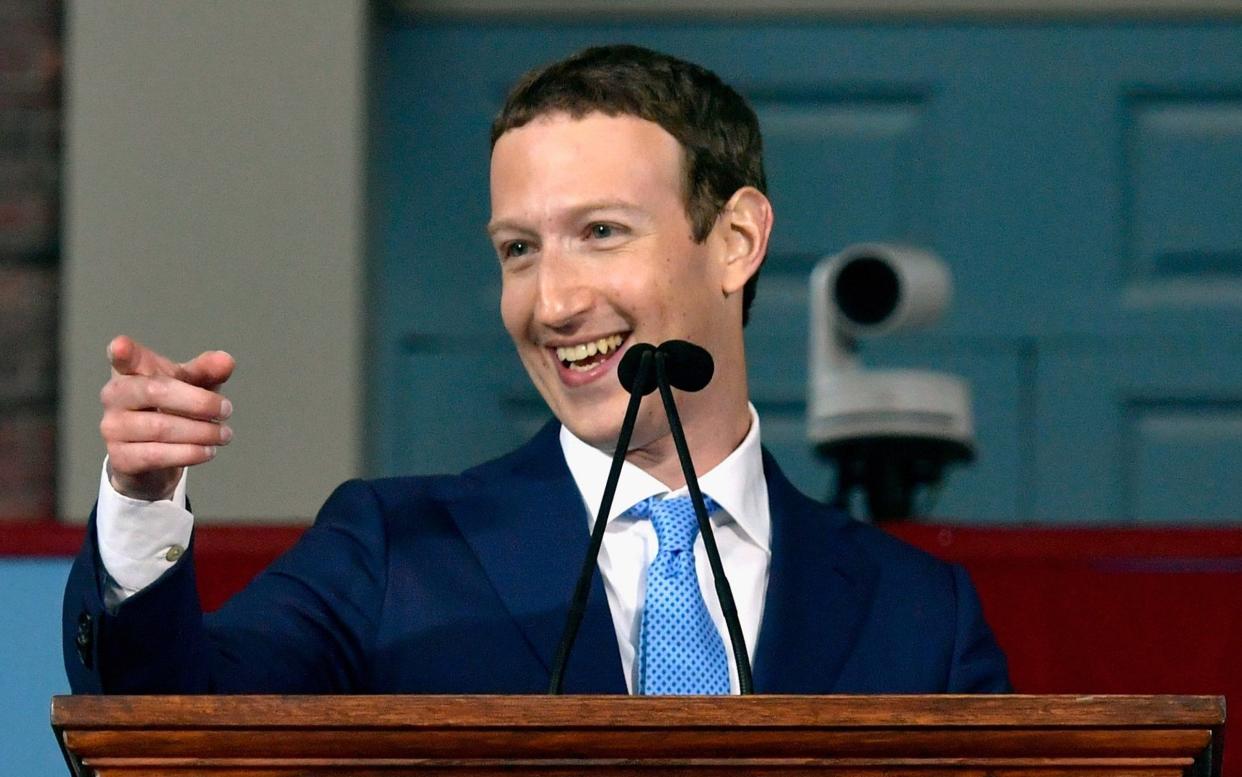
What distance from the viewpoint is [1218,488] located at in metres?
4.24

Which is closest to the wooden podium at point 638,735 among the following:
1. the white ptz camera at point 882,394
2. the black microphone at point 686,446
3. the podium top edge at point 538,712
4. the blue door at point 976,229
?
the podium top edge at point 538,712

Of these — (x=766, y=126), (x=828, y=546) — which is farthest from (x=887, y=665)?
(x=766, y=126)

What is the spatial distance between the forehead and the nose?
0.17ft

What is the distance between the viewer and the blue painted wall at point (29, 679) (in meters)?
2.52

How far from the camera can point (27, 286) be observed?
4.26m

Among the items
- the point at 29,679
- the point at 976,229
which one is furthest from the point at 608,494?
the point at 976,229

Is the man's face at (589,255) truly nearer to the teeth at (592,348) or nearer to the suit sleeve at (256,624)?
the teeth at (592,348)

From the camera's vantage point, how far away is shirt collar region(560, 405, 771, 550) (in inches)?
88.5

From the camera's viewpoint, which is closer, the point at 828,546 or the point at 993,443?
the point at 828,546

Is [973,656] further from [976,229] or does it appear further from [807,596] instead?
[976,229]

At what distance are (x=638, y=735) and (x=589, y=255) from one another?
792 millimetres

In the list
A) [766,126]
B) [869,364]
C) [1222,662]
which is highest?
[766,126]

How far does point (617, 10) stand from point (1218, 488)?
4.45ft

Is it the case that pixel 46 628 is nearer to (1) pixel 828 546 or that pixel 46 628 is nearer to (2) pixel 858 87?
(1) pixel 828 546
